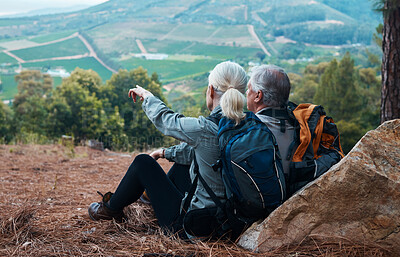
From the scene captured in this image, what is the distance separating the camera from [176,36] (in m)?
111

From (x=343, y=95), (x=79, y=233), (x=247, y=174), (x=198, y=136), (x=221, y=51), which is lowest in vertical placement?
(x=221, y=51)

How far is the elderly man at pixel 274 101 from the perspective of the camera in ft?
7.20

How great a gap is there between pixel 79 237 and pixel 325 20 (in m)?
124

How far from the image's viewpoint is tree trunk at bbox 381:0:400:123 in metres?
4.61

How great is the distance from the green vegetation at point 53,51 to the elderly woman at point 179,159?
9756 centimetres

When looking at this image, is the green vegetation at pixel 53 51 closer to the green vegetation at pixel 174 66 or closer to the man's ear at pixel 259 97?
the green vegetation at pixel 174 66

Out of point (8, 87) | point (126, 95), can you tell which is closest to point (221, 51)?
point (8, 87)

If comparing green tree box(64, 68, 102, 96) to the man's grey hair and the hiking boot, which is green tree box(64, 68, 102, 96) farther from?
the man's grey hair

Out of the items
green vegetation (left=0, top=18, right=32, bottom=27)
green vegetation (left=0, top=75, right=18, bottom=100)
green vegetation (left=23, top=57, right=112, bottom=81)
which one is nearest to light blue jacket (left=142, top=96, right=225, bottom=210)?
green vegetation (left=0, top=75, right=18, bottom=100)

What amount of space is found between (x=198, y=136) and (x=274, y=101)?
0.50 m

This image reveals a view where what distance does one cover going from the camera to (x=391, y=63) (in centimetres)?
466

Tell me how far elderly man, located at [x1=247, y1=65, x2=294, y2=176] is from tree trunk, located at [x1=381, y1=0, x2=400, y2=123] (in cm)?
301

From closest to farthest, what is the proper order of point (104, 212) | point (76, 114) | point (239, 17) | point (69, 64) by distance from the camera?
point (104, 212), point (76, 114), point (69, 64), point (239, 17)

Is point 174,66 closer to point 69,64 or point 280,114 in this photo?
point 69,64
